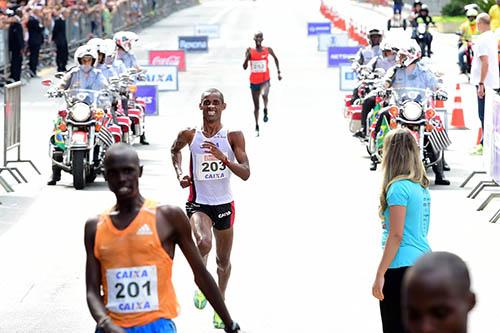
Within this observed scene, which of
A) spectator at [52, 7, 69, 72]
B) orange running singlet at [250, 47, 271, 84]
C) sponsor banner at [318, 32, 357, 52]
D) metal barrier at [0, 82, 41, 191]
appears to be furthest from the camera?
sponsor banner at [318, 32, 357, 52]

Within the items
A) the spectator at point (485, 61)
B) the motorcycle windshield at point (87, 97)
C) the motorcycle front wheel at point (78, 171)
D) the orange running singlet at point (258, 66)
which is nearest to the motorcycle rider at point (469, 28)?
the orange running singlet at point (258, 66)

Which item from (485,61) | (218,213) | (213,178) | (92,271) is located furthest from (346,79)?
(92,271)

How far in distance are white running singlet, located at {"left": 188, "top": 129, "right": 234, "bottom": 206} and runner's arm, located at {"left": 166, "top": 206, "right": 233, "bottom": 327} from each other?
410 centimetres

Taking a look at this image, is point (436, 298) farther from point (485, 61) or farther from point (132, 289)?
point (485, 61)

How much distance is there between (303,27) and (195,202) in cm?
6637

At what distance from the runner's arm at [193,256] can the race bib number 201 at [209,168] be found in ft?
13.5

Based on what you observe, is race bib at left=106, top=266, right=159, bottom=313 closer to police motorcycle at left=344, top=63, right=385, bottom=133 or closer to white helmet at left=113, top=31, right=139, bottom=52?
police motorcycle at left=344, top=63, right=385, bottom=133

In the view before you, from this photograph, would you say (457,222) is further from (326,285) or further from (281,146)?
(281,146)

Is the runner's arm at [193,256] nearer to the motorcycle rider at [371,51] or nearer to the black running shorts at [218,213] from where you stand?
the black running shorts at [218,213]

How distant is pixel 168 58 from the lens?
44906 millimetres

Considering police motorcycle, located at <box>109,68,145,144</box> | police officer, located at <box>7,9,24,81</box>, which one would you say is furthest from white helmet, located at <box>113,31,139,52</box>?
police officer, located at <box>7,9,24,81</box>

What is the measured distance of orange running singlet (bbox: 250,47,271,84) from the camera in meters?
27.4

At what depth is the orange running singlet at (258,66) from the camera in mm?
27438

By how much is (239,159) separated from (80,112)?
9703 mm
